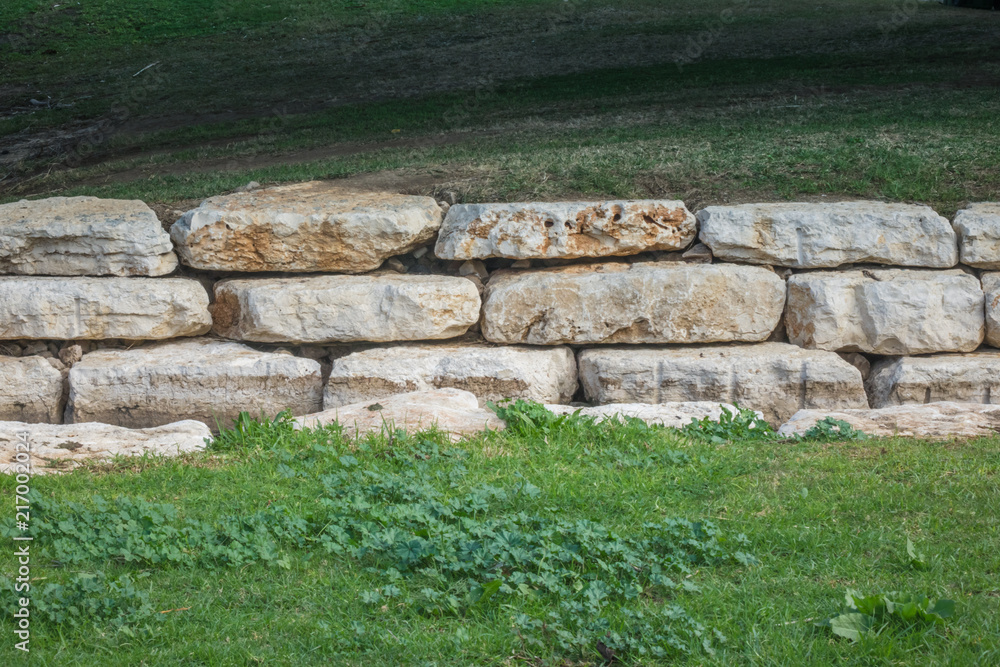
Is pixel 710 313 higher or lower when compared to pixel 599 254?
lower

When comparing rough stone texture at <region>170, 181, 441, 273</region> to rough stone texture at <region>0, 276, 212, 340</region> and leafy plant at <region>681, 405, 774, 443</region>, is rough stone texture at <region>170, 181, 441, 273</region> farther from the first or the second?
leafy plant at <region>681, 405, 774, 443</region>

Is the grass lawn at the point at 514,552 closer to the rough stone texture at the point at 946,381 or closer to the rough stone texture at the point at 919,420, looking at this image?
the rough stone texture at the point at 919,420

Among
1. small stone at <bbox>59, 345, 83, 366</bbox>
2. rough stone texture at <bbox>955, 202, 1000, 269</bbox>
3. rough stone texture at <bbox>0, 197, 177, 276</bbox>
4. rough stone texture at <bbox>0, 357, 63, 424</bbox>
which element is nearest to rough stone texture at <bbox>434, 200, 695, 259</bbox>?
rough stone texture at <bbox>955, 202, 1000, 269</bbox>

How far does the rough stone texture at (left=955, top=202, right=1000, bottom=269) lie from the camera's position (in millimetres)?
5945

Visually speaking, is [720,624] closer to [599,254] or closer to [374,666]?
[374,666]

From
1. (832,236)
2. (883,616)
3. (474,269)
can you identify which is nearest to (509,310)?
(474,269)

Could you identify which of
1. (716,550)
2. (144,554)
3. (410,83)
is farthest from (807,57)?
(144,554)

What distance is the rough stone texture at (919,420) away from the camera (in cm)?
473

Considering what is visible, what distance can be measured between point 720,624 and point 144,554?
210cm

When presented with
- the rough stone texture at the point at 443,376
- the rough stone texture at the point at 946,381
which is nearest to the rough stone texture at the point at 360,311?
the rough stone texture at the point at 443,376

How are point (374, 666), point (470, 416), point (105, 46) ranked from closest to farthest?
point (374, 666)
point (470, 416)
point (105, 46)

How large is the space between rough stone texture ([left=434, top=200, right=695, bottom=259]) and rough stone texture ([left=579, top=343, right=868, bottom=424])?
79cm

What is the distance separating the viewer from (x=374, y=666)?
2.59 meters

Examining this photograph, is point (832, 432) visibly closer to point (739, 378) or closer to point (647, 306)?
point (739, 378)
